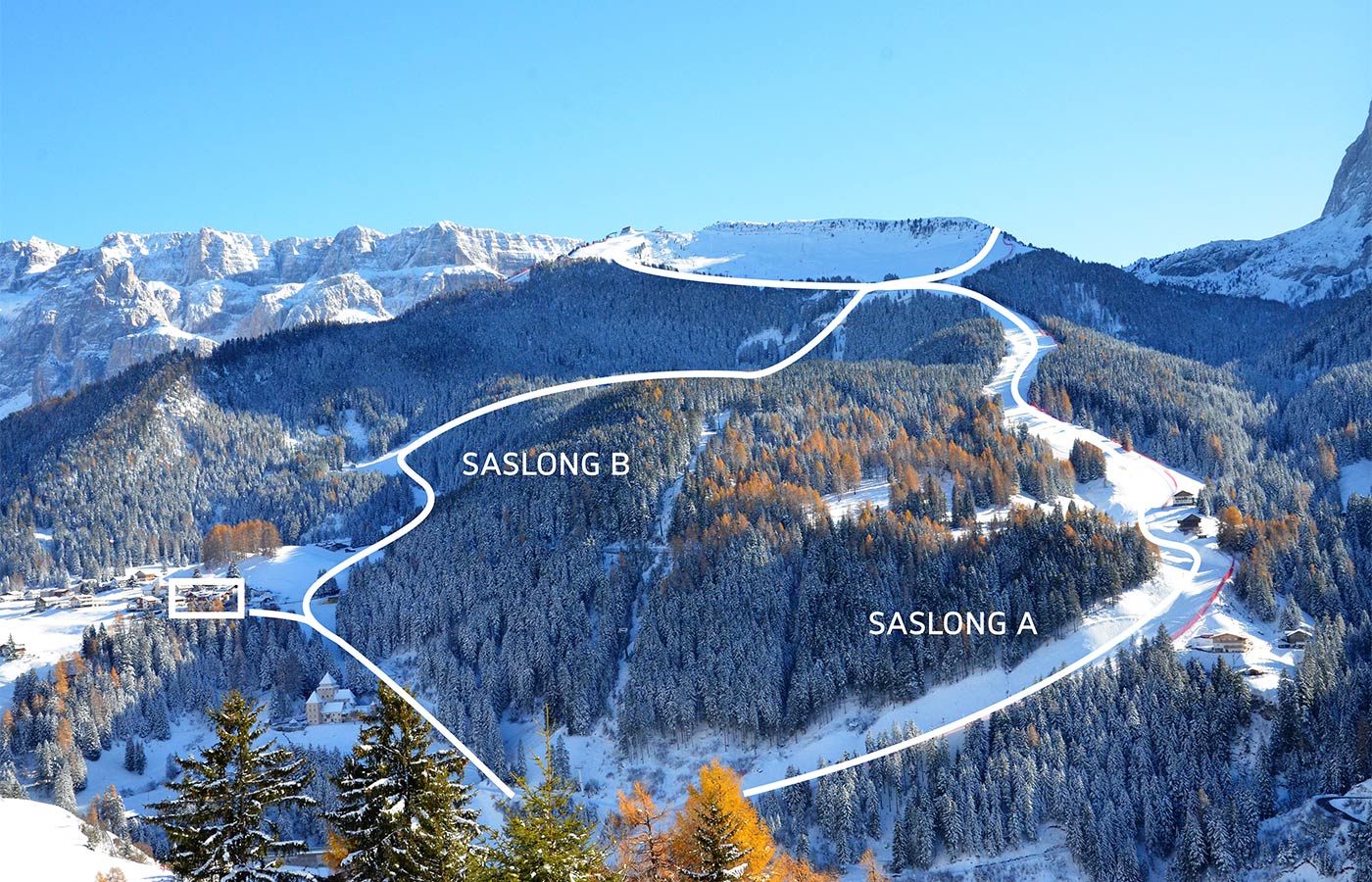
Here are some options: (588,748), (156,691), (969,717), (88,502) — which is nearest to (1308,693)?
(969,717)

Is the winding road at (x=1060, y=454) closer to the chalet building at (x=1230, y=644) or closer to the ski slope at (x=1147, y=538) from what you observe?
the ski slope at (x=1147, y=538)

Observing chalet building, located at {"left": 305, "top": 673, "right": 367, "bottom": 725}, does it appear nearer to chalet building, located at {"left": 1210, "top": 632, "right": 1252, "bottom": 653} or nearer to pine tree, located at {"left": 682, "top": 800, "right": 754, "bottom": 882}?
chalet building, located at {"left": 1210, "top": 632, "right": 1252, "bottom": 653}

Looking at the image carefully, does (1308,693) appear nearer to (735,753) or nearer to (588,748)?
(735,753)

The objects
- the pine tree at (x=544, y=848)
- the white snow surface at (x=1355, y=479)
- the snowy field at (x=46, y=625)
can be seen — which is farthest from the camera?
the white snow surface at (x=1355, y=479)

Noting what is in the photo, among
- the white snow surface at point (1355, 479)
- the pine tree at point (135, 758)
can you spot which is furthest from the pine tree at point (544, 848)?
the white snow surface at point (1355, 479)

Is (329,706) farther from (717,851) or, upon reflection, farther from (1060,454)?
(717,851)

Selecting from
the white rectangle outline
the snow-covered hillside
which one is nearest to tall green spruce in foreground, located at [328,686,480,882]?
the white rectangle outline
